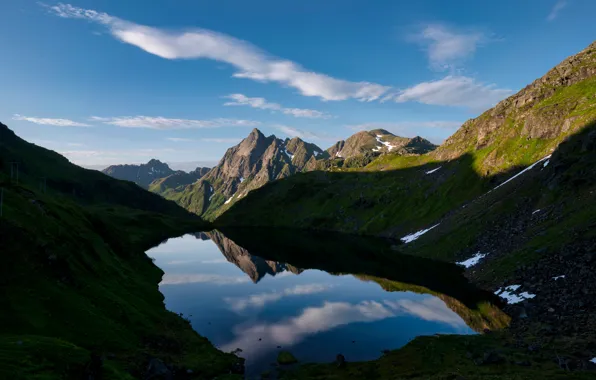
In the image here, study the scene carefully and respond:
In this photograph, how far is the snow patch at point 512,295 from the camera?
61.0 meters

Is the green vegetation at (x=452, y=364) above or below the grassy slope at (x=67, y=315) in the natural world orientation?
below

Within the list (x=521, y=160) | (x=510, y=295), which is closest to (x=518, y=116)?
(x=521, y=160)

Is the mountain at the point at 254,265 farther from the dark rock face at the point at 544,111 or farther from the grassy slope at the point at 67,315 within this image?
the dark rock face at the point at 544,111

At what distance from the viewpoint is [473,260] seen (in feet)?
308

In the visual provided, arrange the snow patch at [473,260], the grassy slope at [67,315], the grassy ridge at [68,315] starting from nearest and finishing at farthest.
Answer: the grassy slope at [67,315] → the grassy ridge at [68,315] → the snow patch at [473,260]

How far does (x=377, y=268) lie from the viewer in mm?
108312

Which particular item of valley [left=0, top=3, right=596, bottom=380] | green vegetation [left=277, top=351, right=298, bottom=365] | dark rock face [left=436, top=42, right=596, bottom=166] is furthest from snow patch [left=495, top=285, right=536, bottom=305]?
dark rock face [left=436, top=42, right=596, bottom=166]

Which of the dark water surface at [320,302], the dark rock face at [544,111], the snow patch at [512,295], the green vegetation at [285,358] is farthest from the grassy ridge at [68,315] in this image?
the dark rock face at [544,111]

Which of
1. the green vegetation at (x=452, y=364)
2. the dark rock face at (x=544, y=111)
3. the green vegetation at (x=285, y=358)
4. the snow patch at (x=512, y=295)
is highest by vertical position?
the dark rock face at (x=544, y=111)

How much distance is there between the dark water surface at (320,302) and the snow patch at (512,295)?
3.52 metres

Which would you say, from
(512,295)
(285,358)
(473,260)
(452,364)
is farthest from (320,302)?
(473,260)

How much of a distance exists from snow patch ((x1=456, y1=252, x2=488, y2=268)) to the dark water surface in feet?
9.75

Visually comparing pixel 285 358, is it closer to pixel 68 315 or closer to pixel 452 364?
pixel 452 364

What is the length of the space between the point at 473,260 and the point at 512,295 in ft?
100
